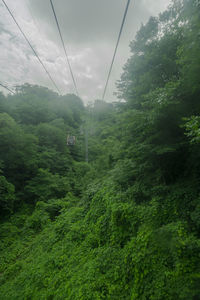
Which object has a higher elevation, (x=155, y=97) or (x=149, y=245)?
(x=155, y=97)

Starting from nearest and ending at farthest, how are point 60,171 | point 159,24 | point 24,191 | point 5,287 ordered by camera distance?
point 5,287
point 159,24
point 24,191
point 60,171

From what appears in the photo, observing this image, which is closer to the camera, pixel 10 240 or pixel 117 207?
pixel 117 207

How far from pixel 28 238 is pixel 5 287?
3.33 metres

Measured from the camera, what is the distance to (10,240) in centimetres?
889

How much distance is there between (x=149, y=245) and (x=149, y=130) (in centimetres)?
287

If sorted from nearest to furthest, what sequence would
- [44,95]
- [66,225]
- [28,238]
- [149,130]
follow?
[149,130], [66,225], [28,238], [44,95]

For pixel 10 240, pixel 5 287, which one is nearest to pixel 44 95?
pixel 10 240

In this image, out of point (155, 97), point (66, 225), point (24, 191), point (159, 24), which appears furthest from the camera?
point (24, 191)

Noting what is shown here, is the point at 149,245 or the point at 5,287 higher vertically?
the point at 149,245

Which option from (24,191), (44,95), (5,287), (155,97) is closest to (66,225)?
(5,287)

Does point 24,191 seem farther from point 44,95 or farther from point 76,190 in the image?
point 44,95

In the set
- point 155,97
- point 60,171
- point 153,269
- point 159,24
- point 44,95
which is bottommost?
point 153,269

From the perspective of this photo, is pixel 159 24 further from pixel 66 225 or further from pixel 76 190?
pixel 76 190

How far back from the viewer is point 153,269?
112 inches
